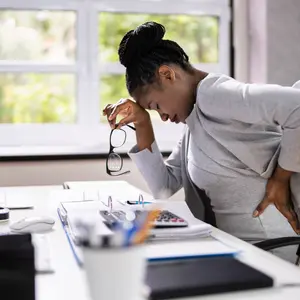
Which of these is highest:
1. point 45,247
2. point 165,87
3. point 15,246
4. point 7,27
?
point 7,27

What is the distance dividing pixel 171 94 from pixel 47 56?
1809 millimetres

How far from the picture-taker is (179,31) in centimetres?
346

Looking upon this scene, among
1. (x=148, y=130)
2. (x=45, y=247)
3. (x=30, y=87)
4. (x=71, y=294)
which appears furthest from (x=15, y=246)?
(x=30, y=87)

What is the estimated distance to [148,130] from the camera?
1.91 m

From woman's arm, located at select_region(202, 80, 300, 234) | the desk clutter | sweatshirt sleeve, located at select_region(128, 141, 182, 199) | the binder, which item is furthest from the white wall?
the desk clutter

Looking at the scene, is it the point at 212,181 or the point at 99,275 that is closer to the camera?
the point at 99,275

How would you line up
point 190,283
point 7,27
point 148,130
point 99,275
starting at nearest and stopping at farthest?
point 99,275, point 190,283, point 148,130, point 7,27

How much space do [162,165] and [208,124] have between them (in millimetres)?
364

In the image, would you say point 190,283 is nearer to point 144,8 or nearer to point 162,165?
point 162,165

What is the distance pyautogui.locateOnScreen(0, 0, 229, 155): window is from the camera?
325 centimetres

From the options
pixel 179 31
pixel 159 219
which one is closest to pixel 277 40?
pixel 179 31

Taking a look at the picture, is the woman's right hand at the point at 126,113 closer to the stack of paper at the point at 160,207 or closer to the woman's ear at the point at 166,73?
the woman's ear at the point at 166,73

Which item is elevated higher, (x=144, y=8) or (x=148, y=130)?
(x=144, y=8)

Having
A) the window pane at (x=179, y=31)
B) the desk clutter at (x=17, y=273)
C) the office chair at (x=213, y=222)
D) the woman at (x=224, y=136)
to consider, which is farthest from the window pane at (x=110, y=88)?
the desk clutter at (x=17, y=273)
